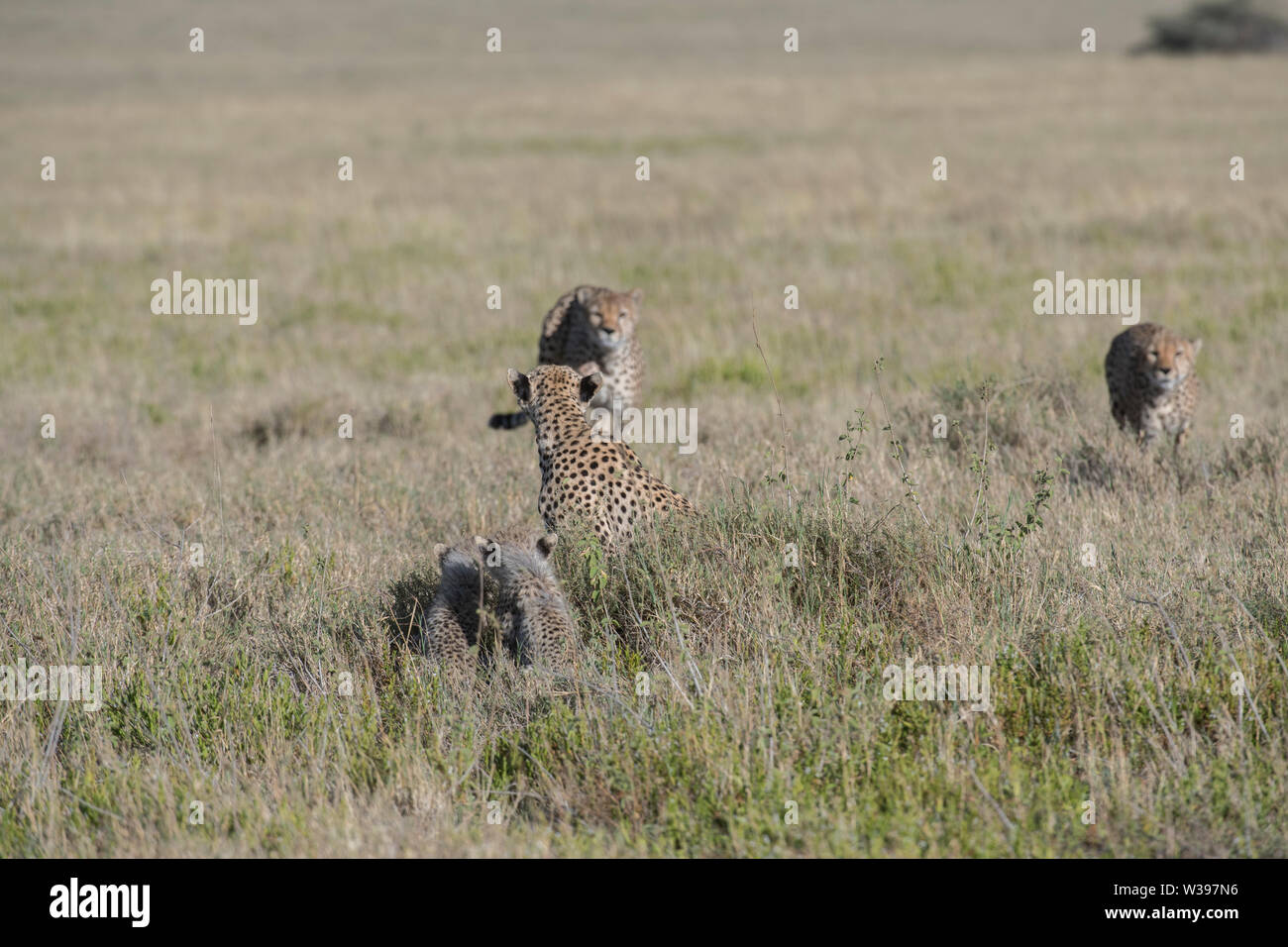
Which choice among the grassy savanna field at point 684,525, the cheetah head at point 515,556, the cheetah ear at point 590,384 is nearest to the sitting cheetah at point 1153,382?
the grassy savanna field at point 684,525

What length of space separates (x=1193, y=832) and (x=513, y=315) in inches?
348

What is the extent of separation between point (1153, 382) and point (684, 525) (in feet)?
11.2

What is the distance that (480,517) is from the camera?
5.63 metres

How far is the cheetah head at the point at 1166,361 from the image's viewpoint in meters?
6.67

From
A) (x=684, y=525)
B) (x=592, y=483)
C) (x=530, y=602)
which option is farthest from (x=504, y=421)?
(x=530, y=602)

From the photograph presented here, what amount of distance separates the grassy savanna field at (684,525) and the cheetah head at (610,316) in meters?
0.77

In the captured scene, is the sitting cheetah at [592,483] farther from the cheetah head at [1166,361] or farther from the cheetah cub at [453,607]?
the cheetah head at [1166,361]

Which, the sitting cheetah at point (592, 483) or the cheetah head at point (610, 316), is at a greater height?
the cheetah head at point (610, 316)

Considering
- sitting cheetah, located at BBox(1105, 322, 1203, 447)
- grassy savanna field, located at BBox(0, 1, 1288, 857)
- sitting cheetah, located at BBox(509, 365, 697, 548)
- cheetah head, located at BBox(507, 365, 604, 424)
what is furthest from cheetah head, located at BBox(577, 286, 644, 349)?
sitting cheetah, located at BBox(1105, 322, 1203, 447)

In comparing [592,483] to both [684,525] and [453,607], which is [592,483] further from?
[453,607]

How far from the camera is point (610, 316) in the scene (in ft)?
24.2

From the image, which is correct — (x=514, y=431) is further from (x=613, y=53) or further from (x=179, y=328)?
(x=613, y=53)

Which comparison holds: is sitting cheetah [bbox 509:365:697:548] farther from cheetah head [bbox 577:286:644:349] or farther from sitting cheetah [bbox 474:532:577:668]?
cheetah head [bbox 577:286:644:349]

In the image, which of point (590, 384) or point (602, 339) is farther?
point (602, 339)
